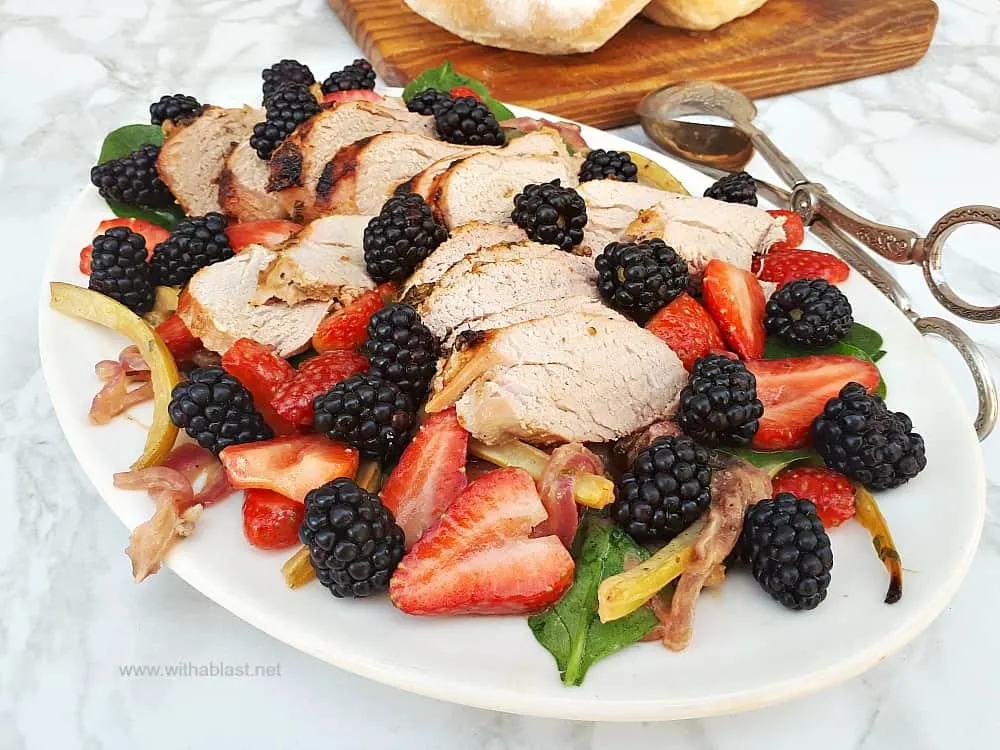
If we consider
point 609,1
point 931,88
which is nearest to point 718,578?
point 609,1

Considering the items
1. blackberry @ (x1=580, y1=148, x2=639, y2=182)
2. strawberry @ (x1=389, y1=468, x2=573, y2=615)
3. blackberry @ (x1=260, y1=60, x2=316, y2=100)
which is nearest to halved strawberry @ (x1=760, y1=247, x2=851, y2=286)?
blackberry @ (x1=580, y1=148, x2=639, y2=182)

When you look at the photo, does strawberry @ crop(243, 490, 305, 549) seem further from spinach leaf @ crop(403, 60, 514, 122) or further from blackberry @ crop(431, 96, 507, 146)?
spinach leaf @ crop(403, 60, 514, 122)

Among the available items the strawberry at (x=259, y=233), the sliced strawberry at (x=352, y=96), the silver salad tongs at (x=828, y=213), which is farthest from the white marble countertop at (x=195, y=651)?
the sliced strawberry at (x=352, y=96)

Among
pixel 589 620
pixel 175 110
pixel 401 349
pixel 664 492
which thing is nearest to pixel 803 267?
pixel 664 492

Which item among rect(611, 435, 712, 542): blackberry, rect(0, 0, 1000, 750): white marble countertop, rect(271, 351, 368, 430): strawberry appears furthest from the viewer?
rect(271, 351, 368, 430): strawberry

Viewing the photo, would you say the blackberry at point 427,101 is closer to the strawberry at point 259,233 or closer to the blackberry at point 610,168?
the blackberry at point 610,168

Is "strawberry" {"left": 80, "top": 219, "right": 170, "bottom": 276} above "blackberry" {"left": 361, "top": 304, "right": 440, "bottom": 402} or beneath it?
beneath

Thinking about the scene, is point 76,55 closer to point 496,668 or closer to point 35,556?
point 35,556

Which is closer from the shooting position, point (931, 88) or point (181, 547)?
point (181, 547)
